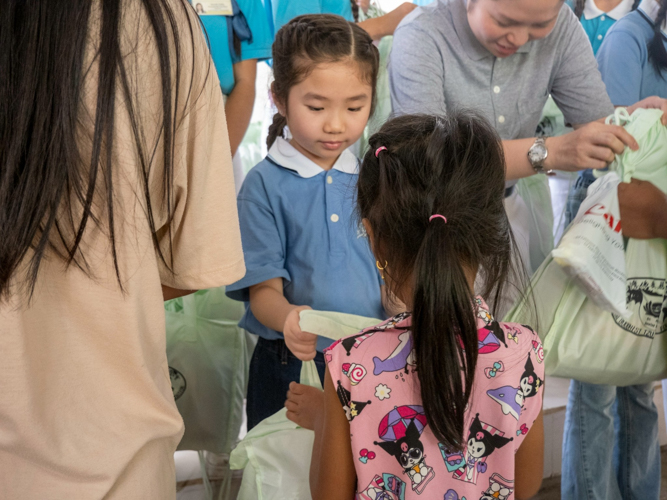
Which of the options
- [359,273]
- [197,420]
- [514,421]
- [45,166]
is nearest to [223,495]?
[197,420]


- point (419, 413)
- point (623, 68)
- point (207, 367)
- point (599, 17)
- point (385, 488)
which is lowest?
point (207, 367)

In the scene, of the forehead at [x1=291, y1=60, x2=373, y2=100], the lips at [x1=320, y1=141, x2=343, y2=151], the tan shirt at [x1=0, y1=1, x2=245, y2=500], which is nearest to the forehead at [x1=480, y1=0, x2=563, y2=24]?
the forehead at [x1=291, y1=60, x2=373, y2=100]

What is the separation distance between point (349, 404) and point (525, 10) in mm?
981

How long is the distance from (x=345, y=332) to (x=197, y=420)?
738 mm

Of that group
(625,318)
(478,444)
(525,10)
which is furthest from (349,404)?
(525,10)

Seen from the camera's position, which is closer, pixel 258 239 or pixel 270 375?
pixel 258 239

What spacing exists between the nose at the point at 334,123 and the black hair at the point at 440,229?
0.33 meters

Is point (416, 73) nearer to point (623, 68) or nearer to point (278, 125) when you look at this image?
point (278, 125)

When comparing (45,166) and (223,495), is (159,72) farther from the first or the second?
(223,495)

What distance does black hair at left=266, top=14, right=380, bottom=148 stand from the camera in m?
1.28

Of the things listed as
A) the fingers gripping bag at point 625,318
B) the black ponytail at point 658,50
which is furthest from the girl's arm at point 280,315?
the black ponytail at point 658,50

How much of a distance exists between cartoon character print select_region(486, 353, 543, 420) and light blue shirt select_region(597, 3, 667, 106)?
4.15ft

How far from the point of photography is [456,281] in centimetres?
77

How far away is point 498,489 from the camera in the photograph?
867 millimetres
